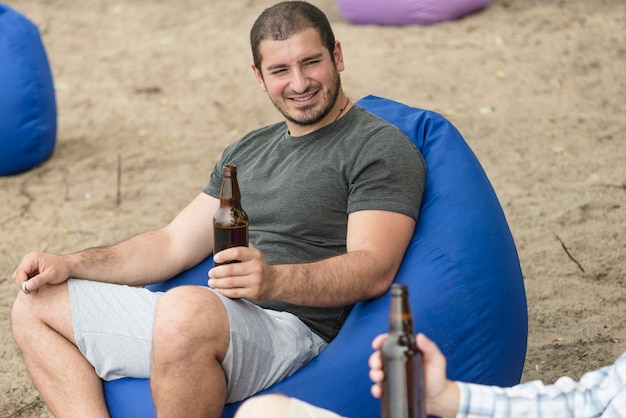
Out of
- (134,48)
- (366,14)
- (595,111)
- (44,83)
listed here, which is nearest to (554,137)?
(595,111)

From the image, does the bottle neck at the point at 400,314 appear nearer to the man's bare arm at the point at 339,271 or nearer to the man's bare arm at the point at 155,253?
the man's bare arm at the point at 339,271

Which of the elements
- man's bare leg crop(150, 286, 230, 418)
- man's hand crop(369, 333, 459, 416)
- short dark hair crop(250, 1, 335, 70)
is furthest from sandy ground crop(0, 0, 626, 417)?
man's hand crop(369, 333, 459, 416)

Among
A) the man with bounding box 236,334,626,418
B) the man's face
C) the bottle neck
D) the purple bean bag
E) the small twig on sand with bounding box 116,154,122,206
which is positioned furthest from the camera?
the purple bean bag

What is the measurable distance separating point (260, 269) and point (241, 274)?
0.05 meters

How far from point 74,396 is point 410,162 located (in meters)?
1.19

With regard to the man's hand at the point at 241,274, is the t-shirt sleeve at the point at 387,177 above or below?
above

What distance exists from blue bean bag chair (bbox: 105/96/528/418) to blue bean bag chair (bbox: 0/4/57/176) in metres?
3.46

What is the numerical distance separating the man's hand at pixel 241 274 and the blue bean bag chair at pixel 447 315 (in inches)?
12.6

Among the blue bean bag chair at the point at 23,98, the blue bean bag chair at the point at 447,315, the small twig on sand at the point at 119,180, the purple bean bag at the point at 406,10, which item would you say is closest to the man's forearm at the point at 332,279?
the blue bean bag chair at the point at 447,315

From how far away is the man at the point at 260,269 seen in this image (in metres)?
2.52

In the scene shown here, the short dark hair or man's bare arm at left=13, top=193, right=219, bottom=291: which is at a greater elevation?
the short dark hair

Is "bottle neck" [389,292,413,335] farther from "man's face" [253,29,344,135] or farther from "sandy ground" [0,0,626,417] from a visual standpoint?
"sandy ground" [0,0,626,417]

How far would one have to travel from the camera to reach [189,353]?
2.46 metres

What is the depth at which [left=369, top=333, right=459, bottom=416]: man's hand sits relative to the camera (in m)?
1.88
